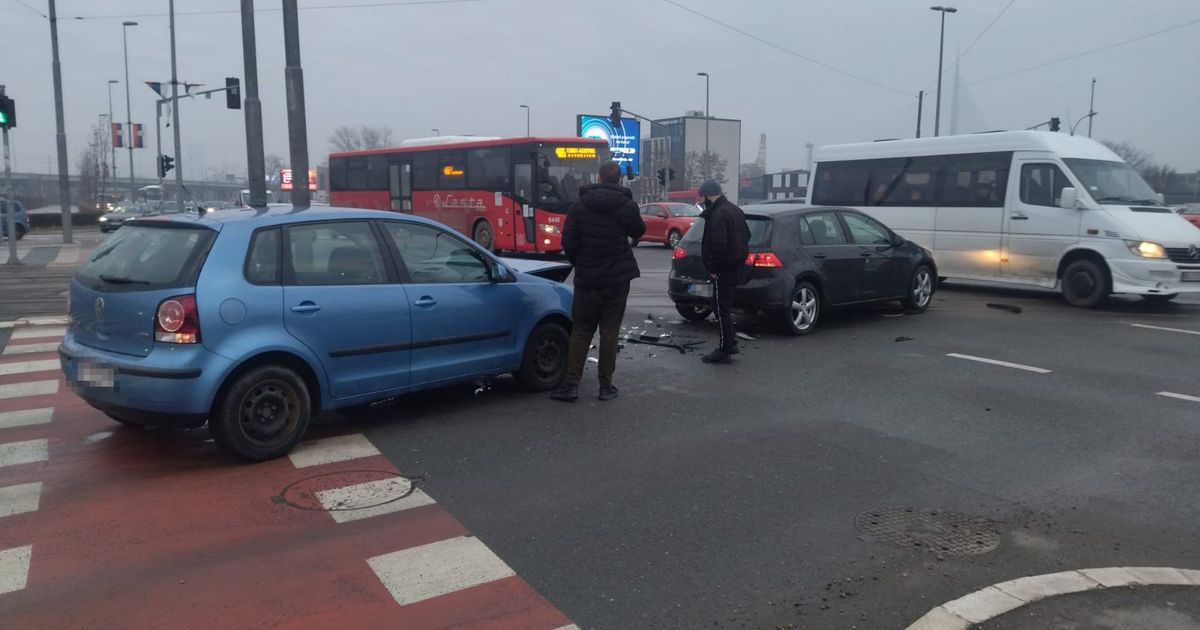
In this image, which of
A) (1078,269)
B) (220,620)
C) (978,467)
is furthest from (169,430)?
(1078,269)

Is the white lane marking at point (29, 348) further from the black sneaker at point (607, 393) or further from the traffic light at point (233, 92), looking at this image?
the traffic light at point (233, 92)

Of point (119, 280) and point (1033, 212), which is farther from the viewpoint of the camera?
point (1033, 212)

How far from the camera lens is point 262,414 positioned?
5.88m

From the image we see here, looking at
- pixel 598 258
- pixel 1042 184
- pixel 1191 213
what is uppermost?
pixel 1042 184

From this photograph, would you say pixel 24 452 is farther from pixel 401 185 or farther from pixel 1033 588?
pixel 401 185

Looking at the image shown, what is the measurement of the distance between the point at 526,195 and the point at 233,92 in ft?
37.4

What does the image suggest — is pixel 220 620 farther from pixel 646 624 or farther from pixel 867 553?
pixel 867 553

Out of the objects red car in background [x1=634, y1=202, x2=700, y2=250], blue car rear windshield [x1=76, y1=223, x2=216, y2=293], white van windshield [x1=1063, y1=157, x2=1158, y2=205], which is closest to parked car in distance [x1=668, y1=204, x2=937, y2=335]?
white van windshield [x1=1063, y1=157, x2=1158, y2=205]

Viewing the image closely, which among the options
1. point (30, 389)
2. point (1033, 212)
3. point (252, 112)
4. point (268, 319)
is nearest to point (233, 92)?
Result: point (252, 112)

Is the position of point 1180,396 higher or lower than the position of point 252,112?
lower

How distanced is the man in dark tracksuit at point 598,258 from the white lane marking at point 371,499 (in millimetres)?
2311

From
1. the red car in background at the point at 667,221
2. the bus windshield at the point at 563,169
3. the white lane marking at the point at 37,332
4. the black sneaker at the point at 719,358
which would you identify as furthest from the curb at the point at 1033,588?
the red car in background at the point at 667,221

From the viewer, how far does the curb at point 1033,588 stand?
3.79 m

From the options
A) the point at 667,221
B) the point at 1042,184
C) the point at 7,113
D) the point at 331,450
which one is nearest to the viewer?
the point at 331,450
